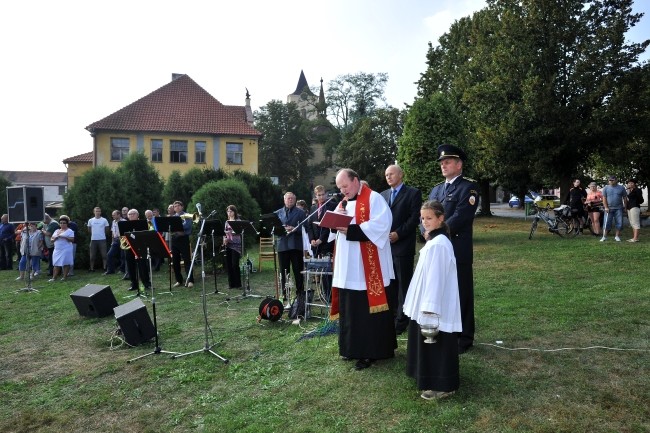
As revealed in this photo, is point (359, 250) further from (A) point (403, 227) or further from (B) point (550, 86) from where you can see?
(B) point (550, 86)

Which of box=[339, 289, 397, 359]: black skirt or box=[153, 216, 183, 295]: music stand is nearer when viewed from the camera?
box=[339, 289, 397, 359]: black skirt

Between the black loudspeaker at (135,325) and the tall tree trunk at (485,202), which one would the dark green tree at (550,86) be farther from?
the black loudspeaker at (135,325)

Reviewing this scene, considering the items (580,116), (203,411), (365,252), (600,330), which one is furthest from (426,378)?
(580,116)

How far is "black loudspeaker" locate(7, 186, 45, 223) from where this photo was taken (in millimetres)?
13070

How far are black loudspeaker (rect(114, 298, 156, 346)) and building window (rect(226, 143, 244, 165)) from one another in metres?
32.1

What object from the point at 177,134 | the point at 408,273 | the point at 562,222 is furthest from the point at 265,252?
the point at 177,134

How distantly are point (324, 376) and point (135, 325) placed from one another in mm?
3218

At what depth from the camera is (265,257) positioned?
15617 mm

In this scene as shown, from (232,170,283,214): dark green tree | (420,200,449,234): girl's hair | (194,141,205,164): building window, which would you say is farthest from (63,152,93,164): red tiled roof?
(420,200,449,234): girl's hair

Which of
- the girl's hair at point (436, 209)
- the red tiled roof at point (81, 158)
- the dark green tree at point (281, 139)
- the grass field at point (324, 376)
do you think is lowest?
the grass field at point (324, 376)

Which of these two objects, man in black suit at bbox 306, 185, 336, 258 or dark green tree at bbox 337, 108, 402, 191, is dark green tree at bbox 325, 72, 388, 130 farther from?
man in black suit at bbox 306, 185, 336, 258

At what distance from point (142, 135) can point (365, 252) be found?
34588 millimetres

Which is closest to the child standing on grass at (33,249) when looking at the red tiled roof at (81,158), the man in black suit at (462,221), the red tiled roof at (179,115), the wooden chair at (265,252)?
the wooden chair at (265,252)

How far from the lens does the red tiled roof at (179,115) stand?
36.5 metres
